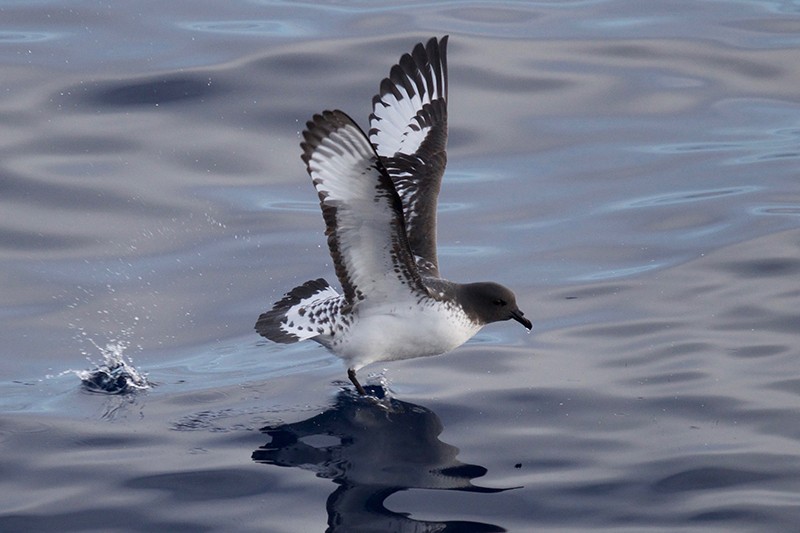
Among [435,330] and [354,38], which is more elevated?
[354,38]

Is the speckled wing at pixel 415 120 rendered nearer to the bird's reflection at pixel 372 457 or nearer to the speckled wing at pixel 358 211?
the speckled wing at pixel 358 211

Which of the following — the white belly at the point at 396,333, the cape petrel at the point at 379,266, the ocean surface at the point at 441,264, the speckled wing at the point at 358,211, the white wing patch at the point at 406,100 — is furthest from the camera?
the white wing patch at the point at 406,100

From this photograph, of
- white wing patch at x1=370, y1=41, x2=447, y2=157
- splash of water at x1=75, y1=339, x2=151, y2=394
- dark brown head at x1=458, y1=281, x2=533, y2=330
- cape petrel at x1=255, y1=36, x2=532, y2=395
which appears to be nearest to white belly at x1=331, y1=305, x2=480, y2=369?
cape petrel at x1=255, y1=36, x2=532, y2=395

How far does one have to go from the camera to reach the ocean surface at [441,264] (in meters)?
6.38

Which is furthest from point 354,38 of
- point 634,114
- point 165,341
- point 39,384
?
point 39,384

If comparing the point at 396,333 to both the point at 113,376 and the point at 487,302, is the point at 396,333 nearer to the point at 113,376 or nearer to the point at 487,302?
the point at 487,302

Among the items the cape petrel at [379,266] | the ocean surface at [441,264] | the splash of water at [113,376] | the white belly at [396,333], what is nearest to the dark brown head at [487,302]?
the cape petrel at [379,266]

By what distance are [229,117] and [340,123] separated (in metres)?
6.17

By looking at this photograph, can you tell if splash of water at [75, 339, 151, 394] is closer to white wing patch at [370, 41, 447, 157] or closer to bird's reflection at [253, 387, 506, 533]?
bird's reflection at [253, 387, 506, 533]

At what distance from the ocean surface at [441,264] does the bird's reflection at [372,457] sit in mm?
21

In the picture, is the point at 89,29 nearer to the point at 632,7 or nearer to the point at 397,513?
the point at 632,7

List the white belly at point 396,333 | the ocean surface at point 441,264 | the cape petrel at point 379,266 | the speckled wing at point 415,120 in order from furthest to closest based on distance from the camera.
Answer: the speckled wing at point 415,120 → the white belly at point 396,333 → the ocean surface at point 441,264 → the cape petrel at point 379,266

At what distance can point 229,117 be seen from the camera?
475 inches

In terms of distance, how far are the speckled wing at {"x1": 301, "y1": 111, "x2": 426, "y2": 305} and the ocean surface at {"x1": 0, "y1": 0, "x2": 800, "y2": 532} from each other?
2.57 ft
